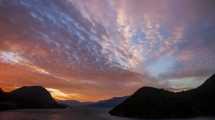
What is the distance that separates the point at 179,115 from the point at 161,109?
12135 millimetres

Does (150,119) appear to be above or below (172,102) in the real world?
below

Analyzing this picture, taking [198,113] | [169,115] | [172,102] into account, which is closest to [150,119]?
[169,115]

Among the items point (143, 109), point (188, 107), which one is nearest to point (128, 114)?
point (143, 109)

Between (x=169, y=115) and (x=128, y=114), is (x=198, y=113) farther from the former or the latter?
(x=128, y=114)

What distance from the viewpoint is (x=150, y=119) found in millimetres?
173250

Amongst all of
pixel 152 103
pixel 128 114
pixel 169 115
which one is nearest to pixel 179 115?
pixel 169 115

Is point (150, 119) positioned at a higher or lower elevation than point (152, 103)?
lower

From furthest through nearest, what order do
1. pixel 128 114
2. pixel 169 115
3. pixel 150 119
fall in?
pixel 128 114
pixel 169 115
pixel 150 119

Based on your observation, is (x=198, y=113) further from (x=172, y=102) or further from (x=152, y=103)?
(x=152, y=103)

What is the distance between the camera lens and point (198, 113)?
199875mm

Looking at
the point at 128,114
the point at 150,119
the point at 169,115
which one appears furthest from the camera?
the point at 128,114

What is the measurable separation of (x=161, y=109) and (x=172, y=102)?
11733mm

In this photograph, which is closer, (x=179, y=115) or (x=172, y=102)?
(x=179, y=115)

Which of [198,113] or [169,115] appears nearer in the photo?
[169,115]
